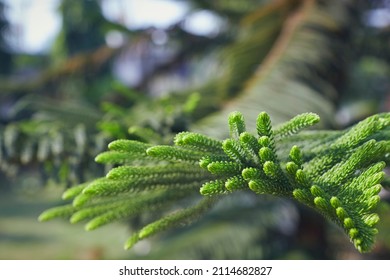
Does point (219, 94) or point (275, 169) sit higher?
point (219, 94)

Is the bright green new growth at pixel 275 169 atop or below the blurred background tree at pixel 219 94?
below

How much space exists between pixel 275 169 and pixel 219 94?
13.2 inches

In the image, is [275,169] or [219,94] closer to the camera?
[275,169]

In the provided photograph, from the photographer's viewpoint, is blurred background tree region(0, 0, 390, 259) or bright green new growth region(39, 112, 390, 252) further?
blurred background tree region(0, 0, 390, 259)

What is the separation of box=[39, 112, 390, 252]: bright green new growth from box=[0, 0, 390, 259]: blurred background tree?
103 mm

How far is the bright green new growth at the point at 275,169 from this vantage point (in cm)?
24

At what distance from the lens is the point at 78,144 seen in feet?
1.52

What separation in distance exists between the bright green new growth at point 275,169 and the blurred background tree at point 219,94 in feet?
0.34

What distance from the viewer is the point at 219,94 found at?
0.58 m

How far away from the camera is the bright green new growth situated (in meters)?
0.24

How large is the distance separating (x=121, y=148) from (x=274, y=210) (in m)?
0.73

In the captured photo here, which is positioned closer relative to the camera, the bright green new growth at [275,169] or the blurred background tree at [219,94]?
the bright green new growth at [275,169]
